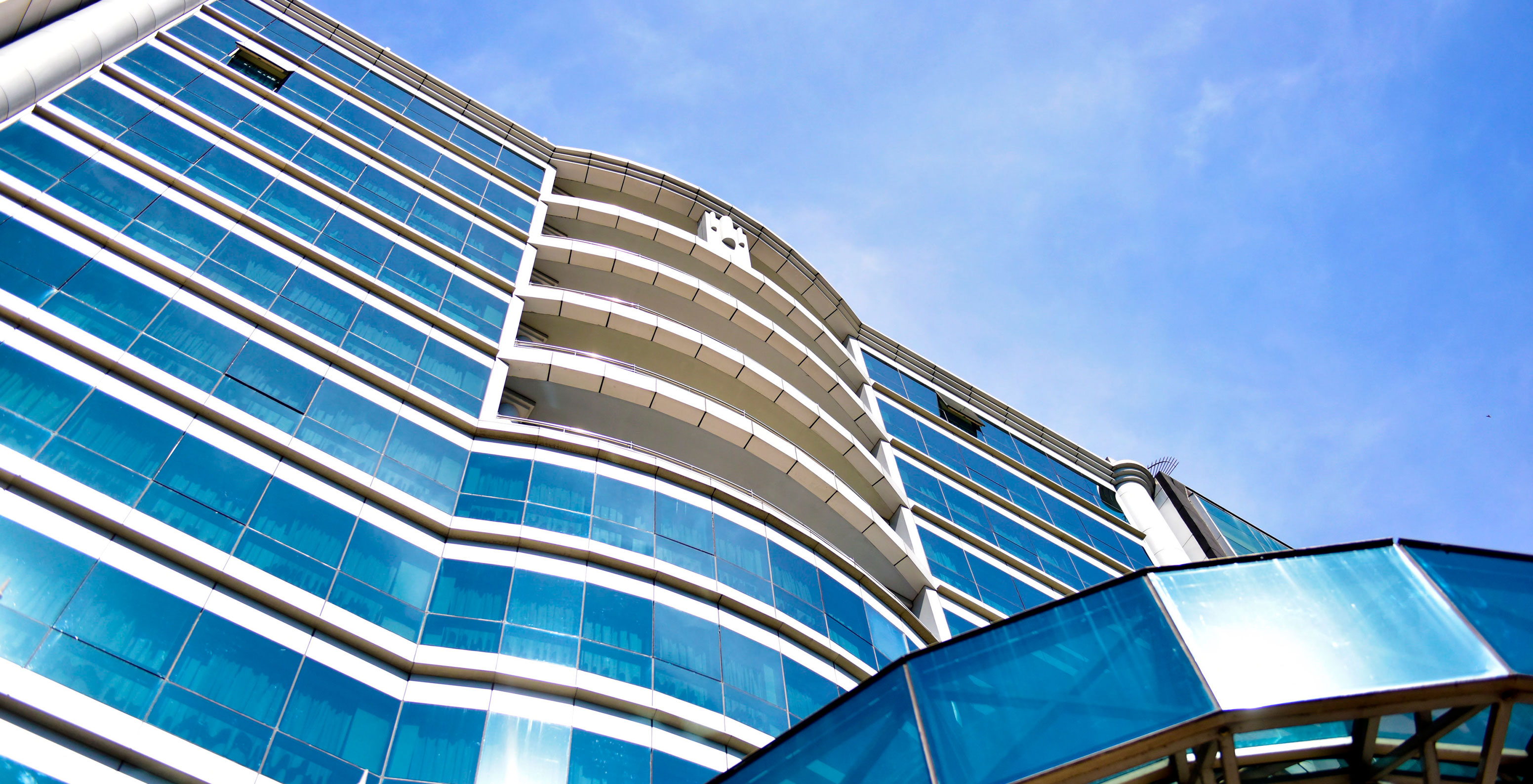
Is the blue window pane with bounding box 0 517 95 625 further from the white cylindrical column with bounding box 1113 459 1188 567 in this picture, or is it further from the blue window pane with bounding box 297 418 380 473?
the white cylindrical column with bounding box 1113 459 1188 567

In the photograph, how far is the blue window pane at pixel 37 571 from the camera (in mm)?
12469

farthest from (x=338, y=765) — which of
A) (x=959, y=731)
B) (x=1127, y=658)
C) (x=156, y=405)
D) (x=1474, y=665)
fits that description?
(x=1474, y=665)

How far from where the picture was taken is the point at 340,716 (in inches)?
539

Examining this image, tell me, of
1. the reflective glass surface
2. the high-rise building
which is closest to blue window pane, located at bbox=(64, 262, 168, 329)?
the high-rise building

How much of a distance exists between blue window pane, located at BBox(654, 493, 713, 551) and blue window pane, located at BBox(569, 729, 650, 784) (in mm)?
4642

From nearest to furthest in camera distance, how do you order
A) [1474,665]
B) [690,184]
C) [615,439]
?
[1474,665]
[615,439]
[690,184]

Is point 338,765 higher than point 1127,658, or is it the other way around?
point 338,765

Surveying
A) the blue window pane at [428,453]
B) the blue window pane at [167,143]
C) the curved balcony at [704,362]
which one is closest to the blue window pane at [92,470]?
the blue window pane at [428,453]

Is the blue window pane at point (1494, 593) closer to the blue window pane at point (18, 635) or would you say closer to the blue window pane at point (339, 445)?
the blue window pane at point (18, 635)

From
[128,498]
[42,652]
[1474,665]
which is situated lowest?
[1474,665]

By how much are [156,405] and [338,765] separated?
7.15m

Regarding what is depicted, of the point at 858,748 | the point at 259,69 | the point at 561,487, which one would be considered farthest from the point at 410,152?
the point at 858,748

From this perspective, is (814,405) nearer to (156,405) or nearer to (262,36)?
(156,405)

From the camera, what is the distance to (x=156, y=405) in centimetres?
1622
